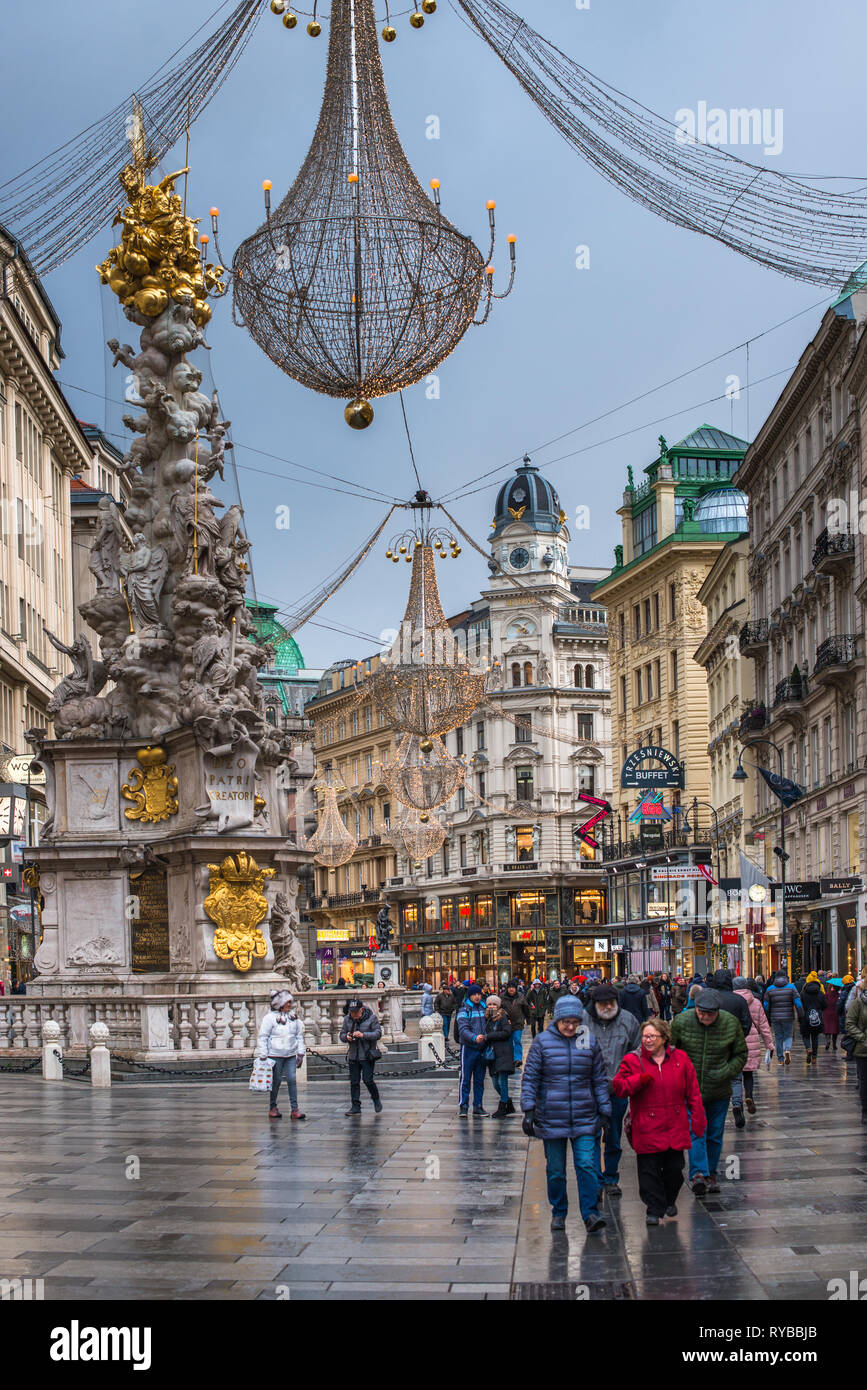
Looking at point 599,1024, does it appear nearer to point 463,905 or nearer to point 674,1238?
point 674,1238

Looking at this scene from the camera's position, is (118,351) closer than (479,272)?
No

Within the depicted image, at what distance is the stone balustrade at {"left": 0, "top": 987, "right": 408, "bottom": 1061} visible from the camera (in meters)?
27.1

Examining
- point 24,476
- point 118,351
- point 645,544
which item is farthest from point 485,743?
point 118,351

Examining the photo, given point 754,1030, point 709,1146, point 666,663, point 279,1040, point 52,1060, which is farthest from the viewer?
point 666,663

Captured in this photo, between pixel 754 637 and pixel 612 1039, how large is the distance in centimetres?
4668

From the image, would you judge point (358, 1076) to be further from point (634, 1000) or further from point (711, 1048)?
point (711, 1048)

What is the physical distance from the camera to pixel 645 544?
8700cm

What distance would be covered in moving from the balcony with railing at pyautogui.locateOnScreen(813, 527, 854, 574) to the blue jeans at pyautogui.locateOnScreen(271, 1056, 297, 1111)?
28.7 metres

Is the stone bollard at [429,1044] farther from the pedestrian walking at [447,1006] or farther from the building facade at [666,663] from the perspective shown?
the building facade at [666,663]

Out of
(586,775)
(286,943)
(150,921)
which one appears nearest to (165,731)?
(150,921)

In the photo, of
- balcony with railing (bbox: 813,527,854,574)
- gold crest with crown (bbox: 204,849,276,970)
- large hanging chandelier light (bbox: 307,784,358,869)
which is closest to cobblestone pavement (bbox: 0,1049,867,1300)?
gold crest with crown (bbox: 204,849,276,970)

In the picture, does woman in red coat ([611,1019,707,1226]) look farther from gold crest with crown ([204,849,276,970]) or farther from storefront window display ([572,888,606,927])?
storefront window display ([572,888,606,927])

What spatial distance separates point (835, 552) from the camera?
47.1 m
